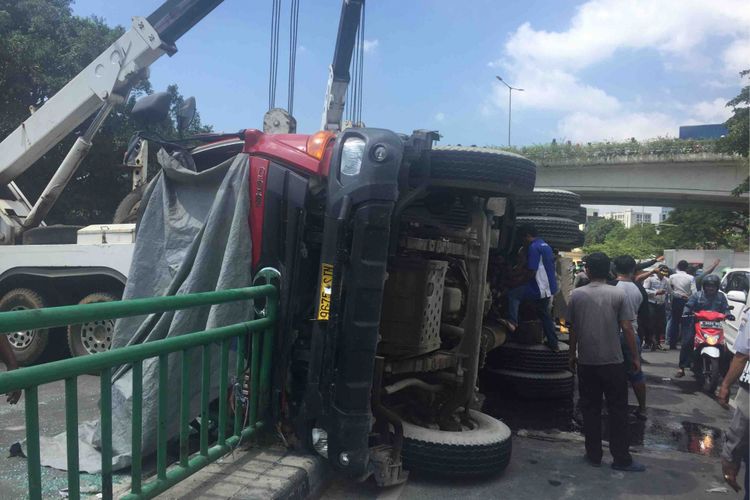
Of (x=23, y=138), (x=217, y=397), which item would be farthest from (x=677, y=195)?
(x=217, y=397)

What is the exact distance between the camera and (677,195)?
90.5 feet

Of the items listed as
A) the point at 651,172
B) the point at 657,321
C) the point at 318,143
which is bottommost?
the point at 657,321

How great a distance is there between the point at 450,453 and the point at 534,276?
110 inches

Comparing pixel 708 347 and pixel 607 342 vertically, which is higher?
pixel 607 342

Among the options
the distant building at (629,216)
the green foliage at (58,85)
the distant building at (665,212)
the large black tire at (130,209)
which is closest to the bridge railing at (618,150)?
the green foliage at (58,85)

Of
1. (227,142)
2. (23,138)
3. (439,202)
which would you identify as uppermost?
(23,138)

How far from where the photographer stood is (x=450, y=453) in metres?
3.81

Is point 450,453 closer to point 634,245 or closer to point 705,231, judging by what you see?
point 705,231

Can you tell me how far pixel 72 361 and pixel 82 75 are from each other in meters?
8.12

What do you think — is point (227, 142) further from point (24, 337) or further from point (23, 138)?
point (23, 138)

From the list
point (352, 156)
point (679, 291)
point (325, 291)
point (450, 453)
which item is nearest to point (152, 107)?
point (352, 156)

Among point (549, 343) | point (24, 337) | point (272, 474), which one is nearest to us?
point (272, 474)

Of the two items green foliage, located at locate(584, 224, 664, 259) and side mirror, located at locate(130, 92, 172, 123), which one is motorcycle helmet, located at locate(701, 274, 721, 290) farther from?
green foliage, located at locate(584, 224, 664, 259)

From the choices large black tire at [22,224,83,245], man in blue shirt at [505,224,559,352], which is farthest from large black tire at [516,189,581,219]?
large black tire at [22,224,83,245]
